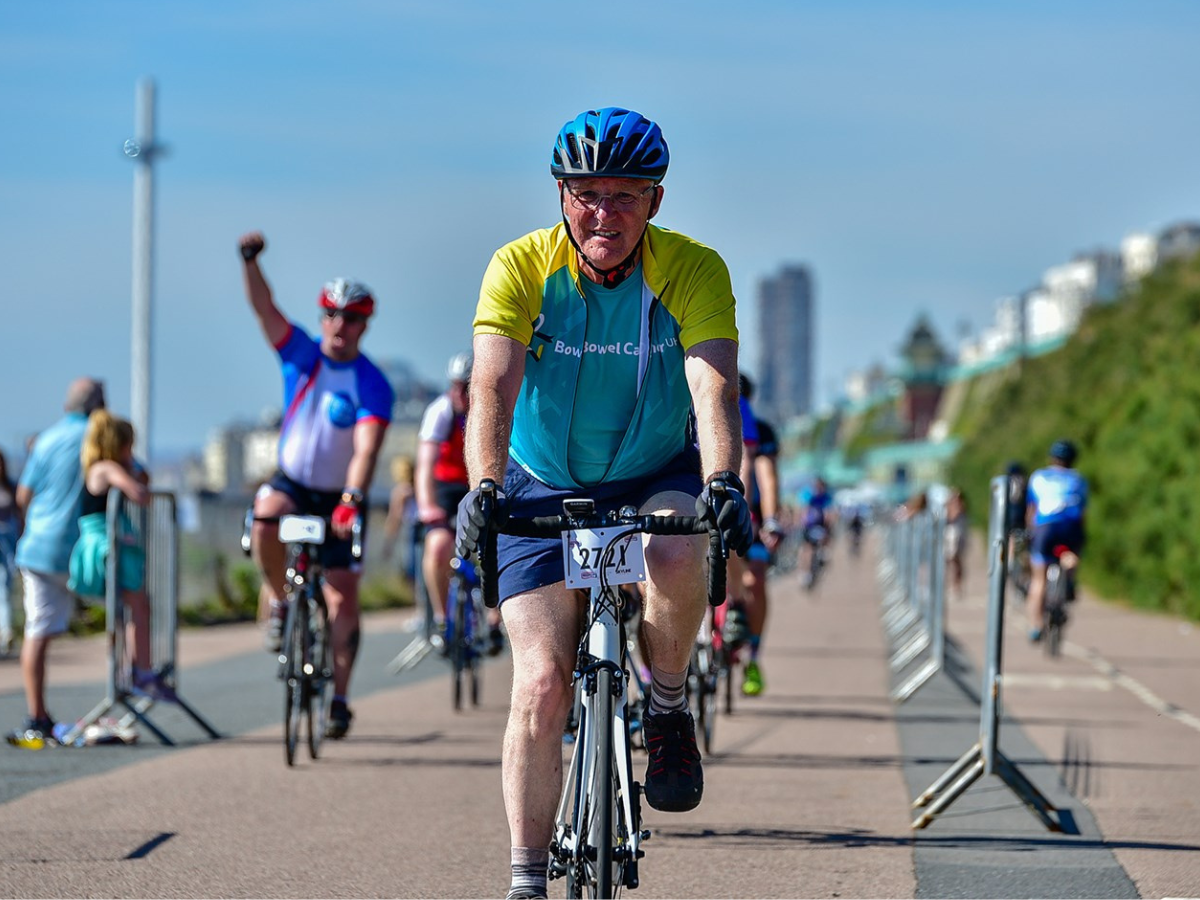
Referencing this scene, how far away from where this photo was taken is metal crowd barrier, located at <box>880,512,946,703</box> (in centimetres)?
1414

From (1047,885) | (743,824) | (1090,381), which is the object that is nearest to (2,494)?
(743,824)

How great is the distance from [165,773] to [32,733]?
137cm

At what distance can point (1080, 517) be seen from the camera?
1814cm

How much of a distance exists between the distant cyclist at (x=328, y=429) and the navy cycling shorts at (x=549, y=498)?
14.5 ft

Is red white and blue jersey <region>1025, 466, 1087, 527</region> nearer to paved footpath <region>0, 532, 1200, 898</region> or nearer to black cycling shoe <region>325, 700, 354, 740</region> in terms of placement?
paved footpath <region>0, 532, 1200, 898</region>

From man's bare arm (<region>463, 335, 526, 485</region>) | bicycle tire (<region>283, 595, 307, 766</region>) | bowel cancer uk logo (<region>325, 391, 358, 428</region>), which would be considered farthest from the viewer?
bowel cancer uk logo (<region>325, 391, 358, 428</region>)

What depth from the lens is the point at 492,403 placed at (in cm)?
518

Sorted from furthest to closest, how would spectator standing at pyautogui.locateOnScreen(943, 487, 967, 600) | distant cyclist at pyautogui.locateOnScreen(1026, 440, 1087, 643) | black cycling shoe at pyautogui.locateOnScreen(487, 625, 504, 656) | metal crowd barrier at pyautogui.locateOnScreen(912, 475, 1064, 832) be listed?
spectator standing at pyautogui.locateOnScreen(943, 487, 967, 600)
distant cyclist at pyautogui.locateOnScreen(1026, 440, 1087, 643)
black cycling shoe at pyautogui.locateOnScreen(487, 625, 504, 656)
metal crowd barrier at pyautogui.locateOnScreen(912, 475, 1064, 832)

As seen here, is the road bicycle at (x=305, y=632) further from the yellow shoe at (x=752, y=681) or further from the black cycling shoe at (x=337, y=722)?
the yellow shoe at (x=752, y=681)

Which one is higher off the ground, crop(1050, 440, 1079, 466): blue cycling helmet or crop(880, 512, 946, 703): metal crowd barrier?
crop(1050, 440, 1079, 466): blue cycling helmet

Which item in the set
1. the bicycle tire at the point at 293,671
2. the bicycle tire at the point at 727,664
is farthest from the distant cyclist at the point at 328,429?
the bicycle tire at the point at 727,664

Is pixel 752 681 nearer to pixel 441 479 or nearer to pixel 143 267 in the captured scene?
pixel 441 479

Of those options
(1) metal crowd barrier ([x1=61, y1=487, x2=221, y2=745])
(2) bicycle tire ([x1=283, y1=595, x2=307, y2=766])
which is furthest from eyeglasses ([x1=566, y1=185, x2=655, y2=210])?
(1) metal crowd barrier ([x1=61, y1=487, x2=221, y2=745])

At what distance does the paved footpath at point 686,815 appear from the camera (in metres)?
6.68
